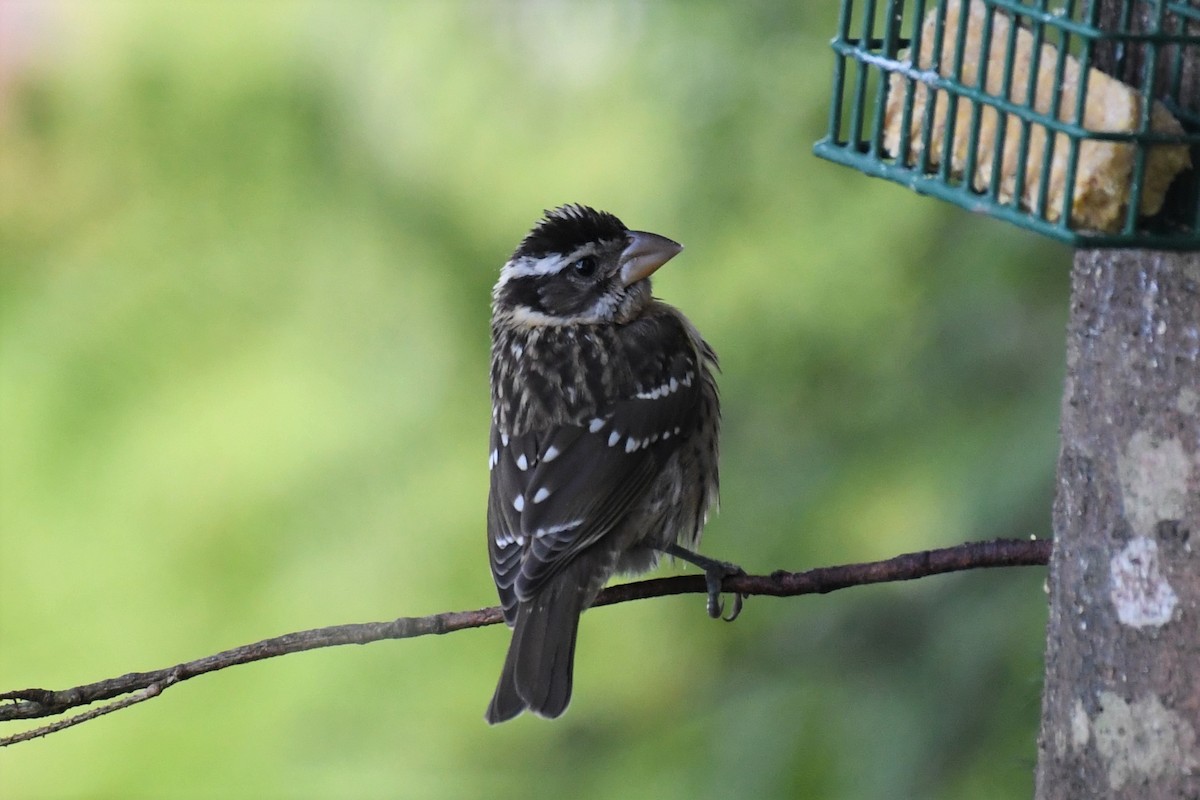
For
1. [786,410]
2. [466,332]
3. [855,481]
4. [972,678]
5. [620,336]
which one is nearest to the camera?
[972,678]

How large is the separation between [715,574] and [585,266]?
104cm

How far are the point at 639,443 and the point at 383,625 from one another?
135cm

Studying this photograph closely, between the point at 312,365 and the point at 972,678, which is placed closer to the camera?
the point at 972,678

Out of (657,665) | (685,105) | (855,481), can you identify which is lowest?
(657,665)

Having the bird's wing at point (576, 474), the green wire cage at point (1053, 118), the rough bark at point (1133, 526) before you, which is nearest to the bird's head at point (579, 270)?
the bird's wing at point (576, 474)

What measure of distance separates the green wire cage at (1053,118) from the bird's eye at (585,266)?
61.7 inches

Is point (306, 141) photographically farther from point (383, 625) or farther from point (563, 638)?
point (383, 625)

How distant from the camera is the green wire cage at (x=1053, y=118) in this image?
2057mm

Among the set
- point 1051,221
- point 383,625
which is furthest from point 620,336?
point 1051,221

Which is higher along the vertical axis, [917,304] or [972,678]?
[917,304]

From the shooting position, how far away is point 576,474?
3693mm

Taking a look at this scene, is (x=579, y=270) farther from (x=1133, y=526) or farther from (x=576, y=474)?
(x=1133, y=526)

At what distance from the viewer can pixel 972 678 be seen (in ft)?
9.78

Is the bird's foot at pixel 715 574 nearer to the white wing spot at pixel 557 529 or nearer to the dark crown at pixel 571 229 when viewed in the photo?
the white wing spot at pixel 557 529
